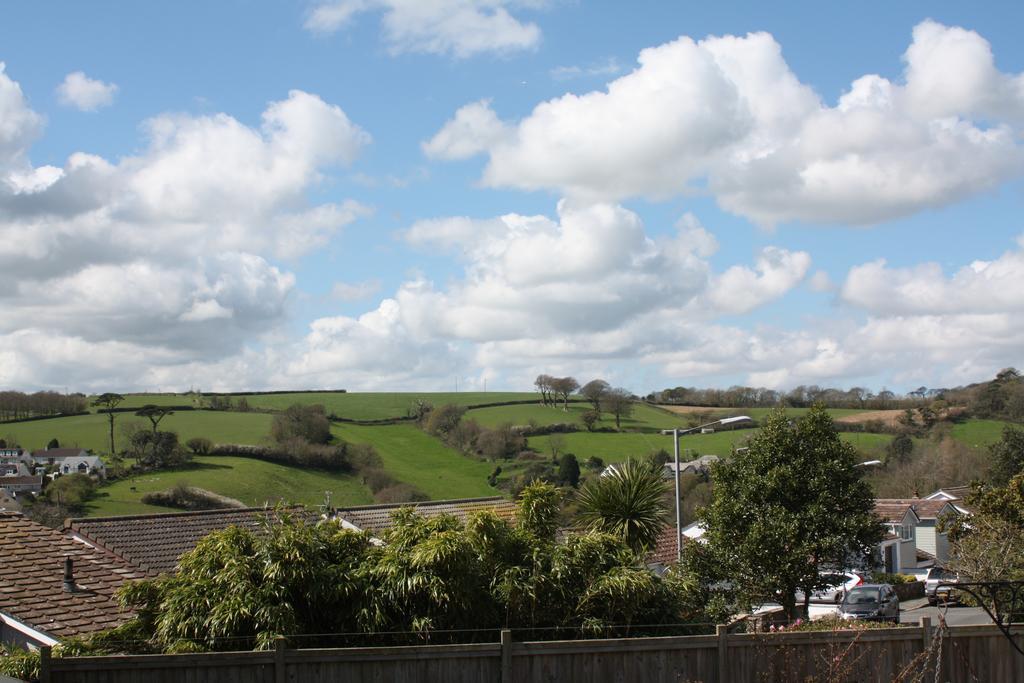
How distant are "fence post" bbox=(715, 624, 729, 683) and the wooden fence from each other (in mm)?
12

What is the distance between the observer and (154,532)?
2634 centimetres

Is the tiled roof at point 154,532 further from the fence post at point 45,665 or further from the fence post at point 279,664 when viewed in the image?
the fence post at point 45,665

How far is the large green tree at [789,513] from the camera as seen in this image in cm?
2388

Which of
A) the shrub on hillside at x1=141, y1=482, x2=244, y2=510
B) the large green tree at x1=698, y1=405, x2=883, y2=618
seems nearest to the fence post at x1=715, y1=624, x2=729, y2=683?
the large green tree at x1=698, y1=405, x2=883, y2=618

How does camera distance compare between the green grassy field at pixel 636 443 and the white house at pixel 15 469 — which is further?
the green grassy field at pixel 636 443

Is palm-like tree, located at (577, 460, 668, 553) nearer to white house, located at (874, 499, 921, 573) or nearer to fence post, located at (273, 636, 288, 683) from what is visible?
fence post, located at (273, 636, 288, 683)

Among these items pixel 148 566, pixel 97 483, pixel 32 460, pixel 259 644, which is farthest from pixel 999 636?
pixel 32 460

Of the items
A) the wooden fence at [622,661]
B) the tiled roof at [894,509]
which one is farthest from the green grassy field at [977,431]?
the wooden fence at [622,661]

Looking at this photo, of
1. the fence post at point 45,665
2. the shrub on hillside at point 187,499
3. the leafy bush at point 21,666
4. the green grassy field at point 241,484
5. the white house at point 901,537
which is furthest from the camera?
the shrub on hillside at point 187,499

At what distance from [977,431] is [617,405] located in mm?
32926

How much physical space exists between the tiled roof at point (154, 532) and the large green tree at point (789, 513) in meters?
10.3

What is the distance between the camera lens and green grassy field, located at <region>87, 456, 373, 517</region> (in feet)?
224

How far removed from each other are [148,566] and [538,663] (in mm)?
15179

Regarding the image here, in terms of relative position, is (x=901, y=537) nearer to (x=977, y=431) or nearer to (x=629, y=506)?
(x=977, y=431)
